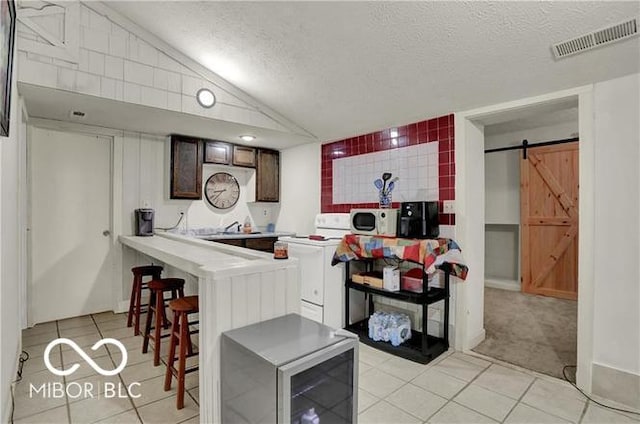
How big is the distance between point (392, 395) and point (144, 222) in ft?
10.1

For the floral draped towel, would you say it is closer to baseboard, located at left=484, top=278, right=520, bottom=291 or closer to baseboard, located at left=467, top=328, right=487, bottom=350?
baseboard, located at left=467, top=328, right=487, bottom=350

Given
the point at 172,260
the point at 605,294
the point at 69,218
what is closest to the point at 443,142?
the point at 605,294

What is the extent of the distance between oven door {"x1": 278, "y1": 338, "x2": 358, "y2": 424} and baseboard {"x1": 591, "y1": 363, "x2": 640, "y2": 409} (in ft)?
5.92

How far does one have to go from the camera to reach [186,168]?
13.5 ft

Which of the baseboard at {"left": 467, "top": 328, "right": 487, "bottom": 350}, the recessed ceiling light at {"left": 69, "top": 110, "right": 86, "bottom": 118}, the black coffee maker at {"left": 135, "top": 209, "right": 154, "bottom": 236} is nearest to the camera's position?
the baseboard at {"left": 467, "top": 328, "right": 487, "bottom": 350}

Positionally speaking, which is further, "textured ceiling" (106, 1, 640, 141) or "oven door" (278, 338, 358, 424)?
"textured ceiling" (106, 1, 640, 141)

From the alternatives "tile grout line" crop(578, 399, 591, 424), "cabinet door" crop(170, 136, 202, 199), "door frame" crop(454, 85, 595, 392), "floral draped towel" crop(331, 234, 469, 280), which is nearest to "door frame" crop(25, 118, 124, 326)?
"cabinet door" crop(170, 136, 202, 199)

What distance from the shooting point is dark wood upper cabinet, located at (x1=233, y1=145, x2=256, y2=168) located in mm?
4516

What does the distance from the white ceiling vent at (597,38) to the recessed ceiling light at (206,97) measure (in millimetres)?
2747

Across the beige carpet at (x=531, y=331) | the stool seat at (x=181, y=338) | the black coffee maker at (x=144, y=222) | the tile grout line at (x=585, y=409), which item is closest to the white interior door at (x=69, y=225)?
the black coffee maker at (x=144, y=222)

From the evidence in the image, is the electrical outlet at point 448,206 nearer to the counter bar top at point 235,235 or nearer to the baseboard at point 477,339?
the baseboard at point 477,339

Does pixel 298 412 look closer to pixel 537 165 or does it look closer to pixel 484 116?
pixel 484 116

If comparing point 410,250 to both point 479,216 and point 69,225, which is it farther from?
point 69,225

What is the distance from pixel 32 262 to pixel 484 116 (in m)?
4.57
